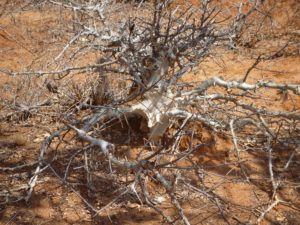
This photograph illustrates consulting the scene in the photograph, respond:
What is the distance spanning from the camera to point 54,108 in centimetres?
415

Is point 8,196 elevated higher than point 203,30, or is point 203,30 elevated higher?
point 203,30

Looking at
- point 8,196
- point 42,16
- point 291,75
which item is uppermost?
point 42,16

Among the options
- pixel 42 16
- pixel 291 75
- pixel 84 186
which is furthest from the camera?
pixel 42 16

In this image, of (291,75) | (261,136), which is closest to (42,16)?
(291,75)

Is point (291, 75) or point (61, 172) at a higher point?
point (291, 75)

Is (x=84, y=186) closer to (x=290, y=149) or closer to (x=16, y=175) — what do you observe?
(x=16, y=175)

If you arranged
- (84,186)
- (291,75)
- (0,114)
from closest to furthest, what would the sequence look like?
(84,186) < (0,114) < (291,75)

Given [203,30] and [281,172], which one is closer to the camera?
[203,30]

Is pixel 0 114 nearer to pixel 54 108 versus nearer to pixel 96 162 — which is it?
pixel 54 108

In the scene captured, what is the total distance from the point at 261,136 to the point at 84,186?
1.55 metres

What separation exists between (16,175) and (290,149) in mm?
2066

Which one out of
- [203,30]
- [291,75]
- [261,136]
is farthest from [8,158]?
[291,75]

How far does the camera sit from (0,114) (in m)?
4.08

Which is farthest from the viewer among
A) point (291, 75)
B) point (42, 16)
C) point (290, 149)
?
point (42, 16)
